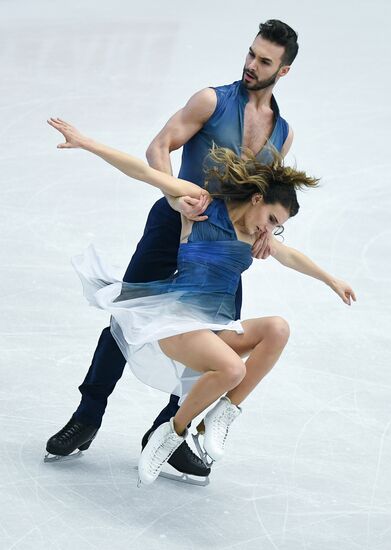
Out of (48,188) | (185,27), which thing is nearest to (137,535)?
(48,188)

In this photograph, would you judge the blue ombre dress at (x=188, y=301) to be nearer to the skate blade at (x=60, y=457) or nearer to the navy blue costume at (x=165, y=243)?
the navy blue costume at (x=165, y=243)

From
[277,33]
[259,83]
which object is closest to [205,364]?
[259,83]

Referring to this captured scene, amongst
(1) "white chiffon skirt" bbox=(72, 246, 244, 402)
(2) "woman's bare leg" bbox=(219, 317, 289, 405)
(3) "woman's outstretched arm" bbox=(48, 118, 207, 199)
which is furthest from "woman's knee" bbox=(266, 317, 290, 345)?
(3) "woman's outstretched arm" bbox=(48, 118, 207, 199)

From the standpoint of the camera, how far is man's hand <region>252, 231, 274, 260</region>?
3.94m

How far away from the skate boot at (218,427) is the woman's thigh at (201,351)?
19 cm

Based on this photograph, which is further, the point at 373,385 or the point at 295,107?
the point at 295,107

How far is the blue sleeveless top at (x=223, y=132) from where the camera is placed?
414 centimetres

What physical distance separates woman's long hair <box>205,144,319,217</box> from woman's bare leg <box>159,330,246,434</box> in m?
0.51

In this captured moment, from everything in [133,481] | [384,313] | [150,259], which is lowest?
[133,481]

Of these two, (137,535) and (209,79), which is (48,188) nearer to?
(209,79)

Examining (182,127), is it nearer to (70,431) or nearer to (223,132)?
(223,132)

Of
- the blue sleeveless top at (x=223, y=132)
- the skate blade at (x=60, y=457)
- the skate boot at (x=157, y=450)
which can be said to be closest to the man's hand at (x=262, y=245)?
the blue sleeveless top at (x=223, y=132)

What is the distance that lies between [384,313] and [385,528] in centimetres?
190

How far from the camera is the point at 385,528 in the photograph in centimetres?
388
